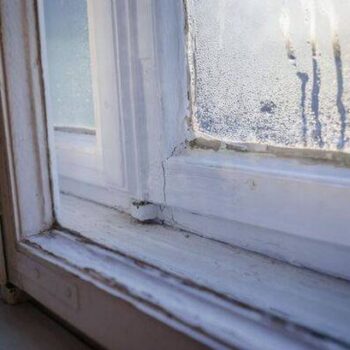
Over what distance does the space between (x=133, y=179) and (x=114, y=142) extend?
0.07 m

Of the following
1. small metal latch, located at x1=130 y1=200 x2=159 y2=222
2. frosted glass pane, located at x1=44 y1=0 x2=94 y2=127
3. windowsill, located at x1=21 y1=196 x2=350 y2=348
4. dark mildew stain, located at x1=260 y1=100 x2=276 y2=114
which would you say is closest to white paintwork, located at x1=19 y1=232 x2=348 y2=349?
windowsill, located at x1=21 y1=196 x2=350 y2=348

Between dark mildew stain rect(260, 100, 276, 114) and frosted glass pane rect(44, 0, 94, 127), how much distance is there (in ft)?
1.23

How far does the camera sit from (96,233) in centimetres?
70

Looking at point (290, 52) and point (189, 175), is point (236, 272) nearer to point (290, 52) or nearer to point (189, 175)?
point (189, 175)

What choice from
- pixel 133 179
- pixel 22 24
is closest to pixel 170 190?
pixel 133 179

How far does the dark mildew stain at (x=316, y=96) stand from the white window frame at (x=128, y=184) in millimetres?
165

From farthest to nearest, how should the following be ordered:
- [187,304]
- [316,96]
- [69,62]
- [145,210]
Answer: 1. [69,62]
2. [145,210]
3. [316,96]
4. [187,304]

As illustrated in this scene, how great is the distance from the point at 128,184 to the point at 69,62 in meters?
0.31

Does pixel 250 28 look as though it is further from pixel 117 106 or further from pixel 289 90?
pixel 117 106

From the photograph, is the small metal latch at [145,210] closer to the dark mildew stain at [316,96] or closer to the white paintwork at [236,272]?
the white paintwork at [236,272]

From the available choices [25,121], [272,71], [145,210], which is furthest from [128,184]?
[272,71]

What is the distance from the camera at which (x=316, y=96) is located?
22.7 inches

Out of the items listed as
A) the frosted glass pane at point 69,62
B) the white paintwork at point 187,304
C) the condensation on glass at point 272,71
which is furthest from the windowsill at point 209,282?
the frosted glass pane at point 69,62

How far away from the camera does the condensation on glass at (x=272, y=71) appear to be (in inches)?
21.8
